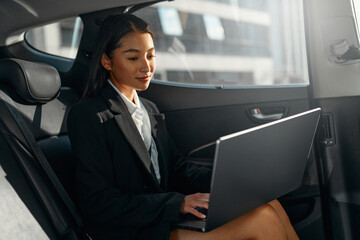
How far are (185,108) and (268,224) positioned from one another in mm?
834

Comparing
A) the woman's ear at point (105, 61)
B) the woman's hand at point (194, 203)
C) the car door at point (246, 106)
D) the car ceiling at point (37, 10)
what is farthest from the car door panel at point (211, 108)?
the woman's hand at point (194, 203)

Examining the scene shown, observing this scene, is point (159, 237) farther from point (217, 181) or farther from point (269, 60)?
point (269, 60)

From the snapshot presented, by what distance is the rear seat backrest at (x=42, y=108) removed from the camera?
4.33ft

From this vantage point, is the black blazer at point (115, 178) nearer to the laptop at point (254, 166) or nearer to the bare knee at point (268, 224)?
the laptop at point (254, 166)

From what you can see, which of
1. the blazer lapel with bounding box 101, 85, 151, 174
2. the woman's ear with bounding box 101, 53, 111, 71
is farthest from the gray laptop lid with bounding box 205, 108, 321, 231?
the woman's ear with bounding box 101, 53, 111, 71

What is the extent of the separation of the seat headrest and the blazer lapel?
0.65 ft

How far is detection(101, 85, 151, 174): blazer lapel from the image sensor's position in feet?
4.20

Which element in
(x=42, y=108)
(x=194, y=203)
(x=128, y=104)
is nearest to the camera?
(x=194, y=203)

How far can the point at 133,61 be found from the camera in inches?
51.9

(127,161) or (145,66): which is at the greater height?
(145,66)

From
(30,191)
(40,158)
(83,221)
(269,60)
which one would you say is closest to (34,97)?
(40,158)

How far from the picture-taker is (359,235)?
1.60m

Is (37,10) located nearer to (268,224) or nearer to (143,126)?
(143,126)

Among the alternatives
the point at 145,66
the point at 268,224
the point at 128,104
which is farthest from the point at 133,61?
the point at 268,224
